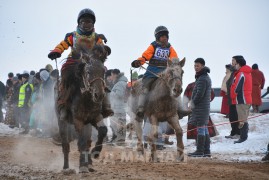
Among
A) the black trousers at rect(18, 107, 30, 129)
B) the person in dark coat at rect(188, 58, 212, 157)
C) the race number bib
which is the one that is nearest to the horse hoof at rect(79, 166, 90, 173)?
the race number bib

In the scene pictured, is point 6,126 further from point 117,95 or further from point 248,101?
point 248,101

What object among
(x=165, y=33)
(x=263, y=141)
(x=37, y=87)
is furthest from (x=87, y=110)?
(x=37, y=87)

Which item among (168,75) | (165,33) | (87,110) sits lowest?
(87,110)

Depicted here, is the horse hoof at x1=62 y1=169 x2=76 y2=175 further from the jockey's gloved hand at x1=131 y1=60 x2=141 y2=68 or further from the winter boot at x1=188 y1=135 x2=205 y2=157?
the winter boot at x1=188 y1=135 x2=205 y2=157

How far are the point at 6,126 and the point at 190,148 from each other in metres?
13.0

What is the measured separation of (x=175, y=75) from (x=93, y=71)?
303cm

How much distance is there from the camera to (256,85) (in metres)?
18.8

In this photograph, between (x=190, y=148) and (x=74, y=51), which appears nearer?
(x=74, y=51)

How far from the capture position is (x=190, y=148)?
1472cm

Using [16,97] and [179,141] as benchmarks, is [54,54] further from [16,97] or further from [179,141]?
[16,97]

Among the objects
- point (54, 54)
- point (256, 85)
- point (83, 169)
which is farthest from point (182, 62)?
point (256, 85)

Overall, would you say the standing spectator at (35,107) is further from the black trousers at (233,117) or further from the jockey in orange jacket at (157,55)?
the jockey in orange jacket at (157,55)

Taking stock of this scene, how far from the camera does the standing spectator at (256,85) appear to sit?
731 inches

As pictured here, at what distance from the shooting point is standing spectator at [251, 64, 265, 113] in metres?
18.6
